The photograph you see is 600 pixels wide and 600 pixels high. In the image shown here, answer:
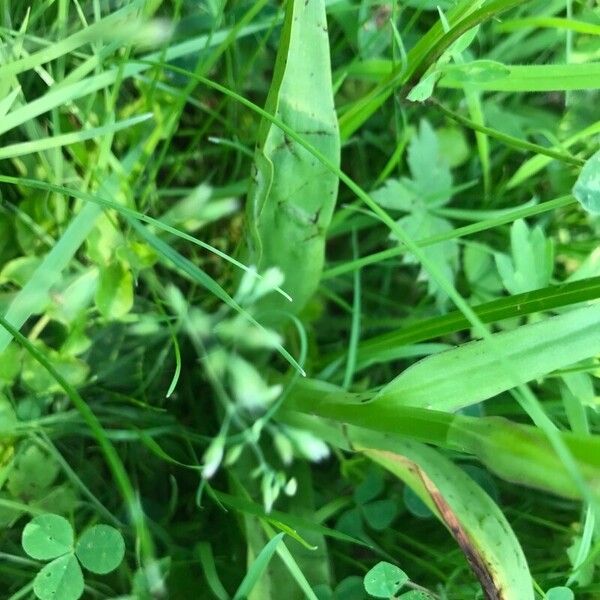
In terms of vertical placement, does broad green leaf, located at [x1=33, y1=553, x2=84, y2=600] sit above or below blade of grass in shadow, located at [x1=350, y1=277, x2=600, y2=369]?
below

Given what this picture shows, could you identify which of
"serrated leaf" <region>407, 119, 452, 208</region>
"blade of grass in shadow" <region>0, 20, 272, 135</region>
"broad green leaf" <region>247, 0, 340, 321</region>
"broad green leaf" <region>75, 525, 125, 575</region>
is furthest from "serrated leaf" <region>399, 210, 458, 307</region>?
"broad green leaf" <region>75, 525, 125, 575</region>

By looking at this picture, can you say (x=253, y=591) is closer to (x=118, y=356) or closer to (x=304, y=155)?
(x=118, y=356)

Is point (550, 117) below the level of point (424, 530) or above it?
above

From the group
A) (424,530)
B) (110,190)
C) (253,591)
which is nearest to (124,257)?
(110,190)

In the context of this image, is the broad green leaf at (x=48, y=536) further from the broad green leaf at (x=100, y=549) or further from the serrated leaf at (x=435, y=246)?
the serrated leaf at (x=435, y=246)

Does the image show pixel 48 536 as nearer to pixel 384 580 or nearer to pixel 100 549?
pixel 100 549

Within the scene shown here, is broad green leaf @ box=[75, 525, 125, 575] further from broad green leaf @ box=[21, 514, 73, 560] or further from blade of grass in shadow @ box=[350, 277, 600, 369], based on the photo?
blade of grass in shadow @ box=[350, 277, 600, 369]
